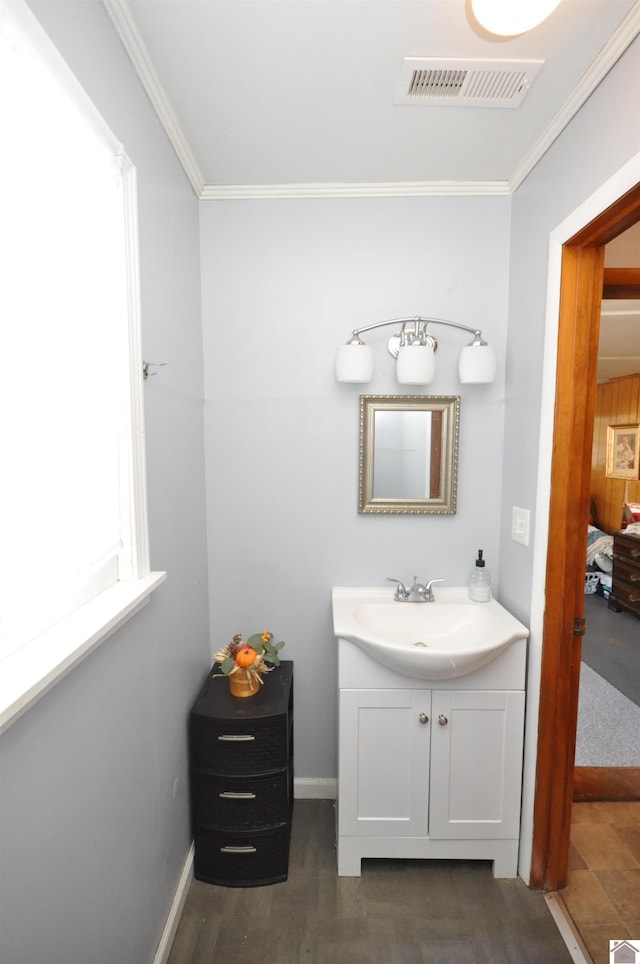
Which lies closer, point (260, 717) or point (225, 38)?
point (225, 38)

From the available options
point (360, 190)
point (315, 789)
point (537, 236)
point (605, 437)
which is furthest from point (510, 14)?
point (605, 437)

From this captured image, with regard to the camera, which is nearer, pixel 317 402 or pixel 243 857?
pixel 243 857

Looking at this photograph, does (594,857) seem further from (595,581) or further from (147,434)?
(595,581)

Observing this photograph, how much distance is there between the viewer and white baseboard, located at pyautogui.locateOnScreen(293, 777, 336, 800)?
1.99 meters

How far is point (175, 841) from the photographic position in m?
1.45

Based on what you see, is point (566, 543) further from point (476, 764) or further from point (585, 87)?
point (585, 87)

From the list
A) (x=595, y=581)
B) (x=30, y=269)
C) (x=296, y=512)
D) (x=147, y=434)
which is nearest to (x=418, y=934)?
(x=296, y=512)

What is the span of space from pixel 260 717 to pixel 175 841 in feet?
1.44

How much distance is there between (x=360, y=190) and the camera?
69.7 inches

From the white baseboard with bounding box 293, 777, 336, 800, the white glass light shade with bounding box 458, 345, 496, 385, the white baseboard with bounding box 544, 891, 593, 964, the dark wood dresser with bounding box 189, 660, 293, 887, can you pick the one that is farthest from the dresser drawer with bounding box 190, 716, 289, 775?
the white glass light shade with bounding box 458, 345, 496, 385

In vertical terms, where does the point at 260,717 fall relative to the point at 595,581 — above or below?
above

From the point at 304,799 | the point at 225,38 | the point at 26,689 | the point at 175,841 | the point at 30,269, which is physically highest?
the point at 225,38

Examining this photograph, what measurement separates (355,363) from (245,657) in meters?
1.14

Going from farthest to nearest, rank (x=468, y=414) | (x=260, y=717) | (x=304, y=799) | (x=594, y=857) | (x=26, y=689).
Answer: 1. (x=304, y=799)
2. (x=468, y=414)
3. (x=594, y=857)
4. (x=260, y=717)
5. (x=26, y=689)
